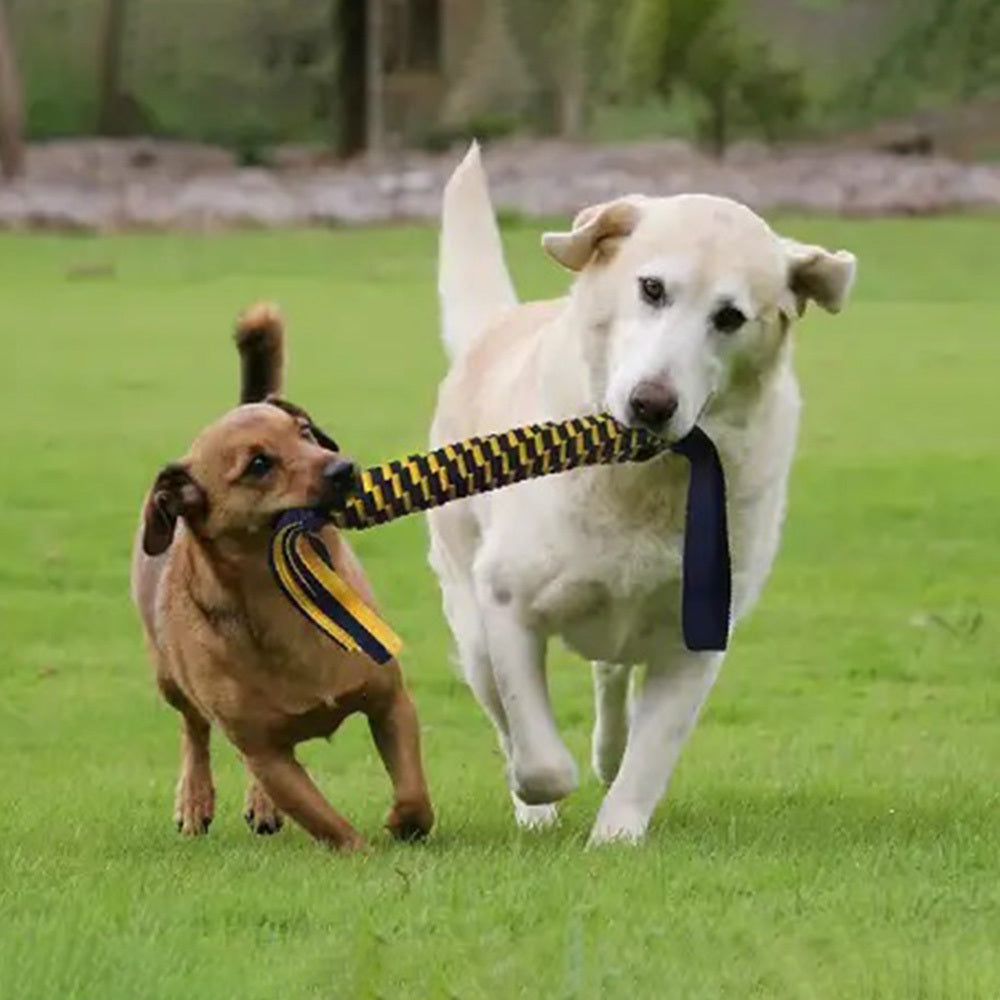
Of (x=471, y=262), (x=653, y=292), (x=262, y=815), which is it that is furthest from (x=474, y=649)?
(x=653, y=292)

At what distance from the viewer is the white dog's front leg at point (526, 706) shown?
7.57 meters

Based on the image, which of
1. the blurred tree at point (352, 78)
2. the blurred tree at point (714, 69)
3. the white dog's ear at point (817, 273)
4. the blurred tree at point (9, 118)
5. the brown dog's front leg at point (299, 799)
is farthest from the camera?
the blurred tree at point (352, 78)

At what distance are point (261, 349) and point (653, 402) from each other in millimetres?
1809

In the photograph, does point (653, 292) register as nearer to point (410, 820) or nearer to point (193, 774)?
point (410, 820)

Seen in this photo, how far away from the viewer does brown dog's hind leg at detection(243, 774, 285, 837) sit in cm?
818

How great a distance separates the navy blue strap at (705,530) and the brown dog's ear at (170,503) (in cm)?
108

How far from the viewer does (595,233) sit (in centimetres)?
734

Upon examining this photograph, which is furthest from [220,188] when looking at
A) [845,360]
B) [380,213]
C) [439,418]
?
[439,418]

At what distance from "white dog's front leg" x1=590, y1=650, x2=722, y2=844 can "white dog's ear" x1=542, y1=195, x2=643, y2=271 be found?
3.19ft

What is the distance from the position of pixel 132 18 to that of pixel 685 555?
120ft

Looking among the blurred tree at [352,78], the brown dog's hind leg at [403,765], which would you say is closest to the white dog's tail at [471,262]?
the brown dog's hind leg at [403,765]

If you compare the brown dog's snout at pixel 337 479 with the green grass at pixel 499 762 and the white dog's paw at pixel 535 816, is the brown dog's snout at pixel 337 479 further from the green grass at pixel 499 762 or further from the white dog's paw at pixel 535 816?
the white dog's paw at pixel 535 816

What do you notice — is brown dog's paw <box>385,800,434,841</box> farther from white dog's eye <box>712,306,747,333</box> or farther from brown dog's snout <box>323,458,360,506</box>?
white dog's eye <box>712,306,747,333</box>

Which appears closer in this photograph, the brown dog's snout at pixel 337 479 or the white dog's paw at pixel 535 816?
the brown dog's snout at pixel 337 479
